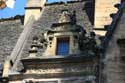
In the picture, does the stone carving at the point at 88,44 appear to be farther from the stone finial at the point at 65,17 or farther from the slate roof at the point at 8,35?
the slate roof at the point at 8,35

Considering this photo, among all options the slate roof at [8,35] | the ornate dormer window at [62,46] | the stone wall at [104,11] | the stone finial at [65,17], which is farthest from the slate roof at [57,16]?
the ornate dormer window at [62,46]

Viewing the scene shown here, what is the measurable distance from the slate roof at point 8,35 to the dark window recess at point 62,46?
2.36 m

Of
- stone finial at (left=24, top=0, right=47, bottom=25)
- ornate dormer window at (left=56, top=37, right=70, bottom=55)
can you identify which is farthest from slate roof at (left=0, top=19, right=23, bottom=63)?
ornate dormer window at (left=56, top=37, right=70, bottom=55)

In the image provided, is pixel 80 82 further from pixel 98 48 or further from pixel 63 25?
pixel 63 25

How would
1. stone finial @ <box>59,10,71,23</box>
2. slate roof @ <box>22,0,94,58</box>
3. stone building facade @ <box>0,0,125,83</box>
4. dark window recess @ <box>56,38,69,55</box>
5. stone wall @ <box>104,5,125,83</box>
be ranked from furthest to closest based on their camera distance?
slate roof @ <box>22,0,94,58</box>, stone finial @ <box>59,10,71,23</box>, dark window recess @ <box>56,38,69,55</box>, stone building facade @ <box>0,0,125,83</box>, stone wall @ <box>104,5,125,83</box>

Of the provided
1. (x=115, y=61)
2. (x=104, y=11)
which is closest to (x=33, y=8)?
(x=104, y=11)

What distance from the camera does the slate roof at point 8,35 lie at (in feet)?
58.2

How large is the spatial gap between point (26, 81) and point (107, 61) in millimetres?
2994

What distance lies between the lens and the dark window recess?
16.2 meters

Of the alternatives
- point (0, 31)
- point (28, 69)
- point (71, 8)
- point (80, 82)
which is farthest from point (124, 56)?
point (0, 31)

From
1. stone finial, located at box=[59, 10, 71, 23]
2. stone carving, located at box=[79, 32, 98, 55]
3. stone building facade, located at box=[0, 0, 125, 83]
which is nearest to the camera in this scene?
stone building facade, located at box=[0, 0, 125, 83]

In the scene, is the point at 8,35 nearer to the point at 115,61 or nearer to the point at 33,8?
the point at 33,8

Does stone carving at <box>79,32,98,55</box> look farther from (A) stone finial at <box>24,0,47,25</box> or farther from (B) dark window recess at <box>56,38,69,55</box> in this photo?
(A) stone finial at <box>24,0,47,25</box>

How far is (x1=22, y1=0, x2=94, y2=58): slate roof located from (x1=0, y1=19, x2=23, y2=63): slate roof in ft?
2.84
